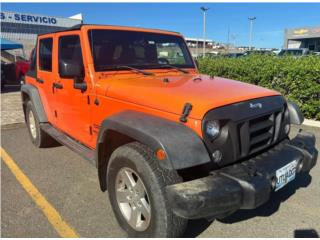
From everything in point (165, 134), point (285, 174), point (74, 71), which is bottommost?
point (285, 174)

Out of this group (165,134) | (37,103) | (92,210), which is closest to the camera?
(165,134)

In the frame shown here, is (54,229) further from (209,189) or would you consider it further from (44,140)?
(44,140)

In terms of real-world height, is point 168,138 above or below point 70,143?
above

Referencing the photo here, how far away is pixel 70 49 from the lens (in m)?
4.11

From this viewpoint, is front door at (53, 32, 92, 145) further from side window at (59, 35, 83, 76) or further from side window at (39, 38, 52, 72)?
side window at (39, 38, 52, 72)

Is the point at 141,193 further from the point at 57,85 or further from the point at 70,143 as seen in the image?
the point at 57,85

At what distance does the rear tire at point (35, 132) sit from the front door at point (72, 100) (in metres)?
0.88

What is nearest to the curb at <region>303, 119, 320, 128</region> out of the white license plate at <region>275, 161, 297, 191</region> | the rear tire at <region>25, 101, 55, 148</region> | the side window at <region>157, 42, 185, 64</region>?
the side window at <region>157, 42, 185, 64</region>

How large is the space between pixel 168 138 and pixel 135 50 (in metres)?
1.94

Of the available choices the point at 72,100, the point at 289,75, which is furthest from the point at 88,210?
the point at 289,75

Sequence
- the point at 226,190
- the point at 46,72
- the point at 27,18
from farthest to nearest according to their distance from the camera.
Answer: the point at 27,18, the point at 46,72, the point at 226,190

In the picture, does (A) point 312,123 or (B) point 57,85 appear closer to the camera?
(B) point 57,85

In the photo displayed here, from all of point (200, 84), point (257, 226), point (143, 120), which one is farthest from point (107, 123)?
point (257, 226)

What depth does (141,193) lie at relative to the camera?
274 cm
